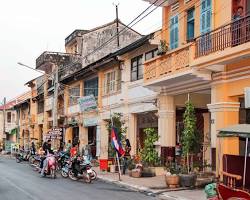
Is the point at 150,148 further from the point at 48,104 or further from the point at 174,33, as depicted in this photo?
the point at 48,104

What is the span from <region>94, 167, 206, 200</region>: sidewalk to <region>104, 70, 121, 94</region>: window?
344 inches

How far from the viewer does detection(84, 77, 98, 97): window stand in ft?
118

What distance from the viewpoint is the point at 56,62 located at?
4859cm

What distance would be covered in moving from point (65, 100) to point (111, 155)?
17.4 meters

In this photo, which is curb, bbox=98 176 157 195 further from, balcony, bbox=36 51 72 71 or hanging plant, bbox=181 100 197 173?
balcony, bbox=36 51 72 71

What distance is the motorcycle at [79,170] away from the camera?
22.1 meters

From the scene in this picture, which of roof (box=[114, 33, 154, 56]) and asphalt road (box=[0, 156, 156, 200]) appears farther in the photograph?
roof (box=[114, 33, 154, 56])

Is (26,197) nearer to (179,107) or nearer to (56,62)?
(179,107)

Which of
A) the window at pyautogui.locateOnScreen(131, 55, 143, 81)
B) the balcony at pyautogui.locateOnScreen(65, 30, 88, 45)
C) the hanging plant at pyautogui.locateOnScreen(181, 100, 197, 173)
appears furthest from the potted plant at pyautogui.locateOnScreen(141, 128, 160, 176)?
the balcony at pyautogui.locateOnScreen(65, 30, 88, 45)

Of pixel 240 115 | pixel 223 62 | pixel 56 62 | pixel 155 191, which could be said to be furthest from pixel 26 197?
pixel 56 62

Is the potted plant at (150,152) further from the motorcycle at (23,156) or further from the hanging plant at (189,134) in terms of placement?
the motorcycle at (23,156)

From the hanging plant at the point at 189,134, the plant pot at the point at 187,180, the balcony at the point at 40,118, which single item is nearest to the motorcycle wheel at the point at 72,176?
the plant pot at the point at 187,180

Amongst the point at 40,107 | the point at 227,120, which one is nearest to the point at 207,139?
the point at 227,120

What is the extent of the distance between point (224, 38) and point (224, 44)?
0.78 feet
